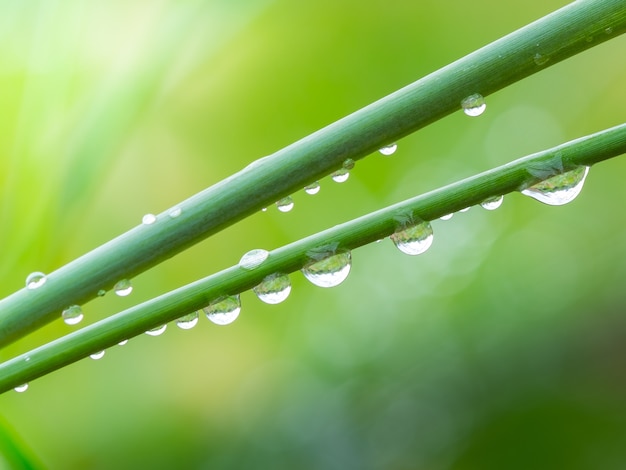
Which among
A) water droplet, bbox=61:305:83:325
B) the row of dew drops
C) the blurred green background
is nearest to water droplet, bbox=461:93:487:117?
the row of dew drops

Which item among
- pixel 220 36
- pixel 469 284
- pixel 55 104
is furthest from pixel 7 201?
pixel 469 284

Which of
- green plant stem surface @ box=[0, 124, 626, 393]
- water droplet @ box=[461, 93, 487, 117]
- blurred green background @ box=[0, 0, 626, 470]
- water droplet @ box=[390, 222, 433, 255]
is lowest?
green plant stem surface @ box=[0, 124, 626, 393]

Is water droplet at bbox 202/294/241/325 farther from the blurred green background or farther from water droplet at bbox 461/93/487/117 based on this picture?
the blurred green background

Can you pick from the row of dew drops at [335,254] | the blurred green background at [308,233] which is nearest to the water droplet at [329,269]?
the row of dew drops at [335,254]

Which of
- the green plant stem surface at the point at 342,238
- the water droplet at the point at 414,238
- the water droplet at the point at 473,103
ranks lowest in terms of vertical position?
the green plant stem surface at the point at 342,238

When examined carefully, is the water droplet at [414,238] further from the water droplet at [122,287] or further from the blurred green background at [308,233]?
the blurred green background at [308,233]

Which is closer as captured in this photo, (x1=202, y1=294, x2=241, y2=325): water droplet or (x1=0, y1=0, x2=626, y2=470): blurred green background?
(x1=202, y1=294, x2=241, y2=325): water droplet

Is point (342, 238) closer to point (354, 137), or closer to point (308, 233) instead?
point (354, 137)
